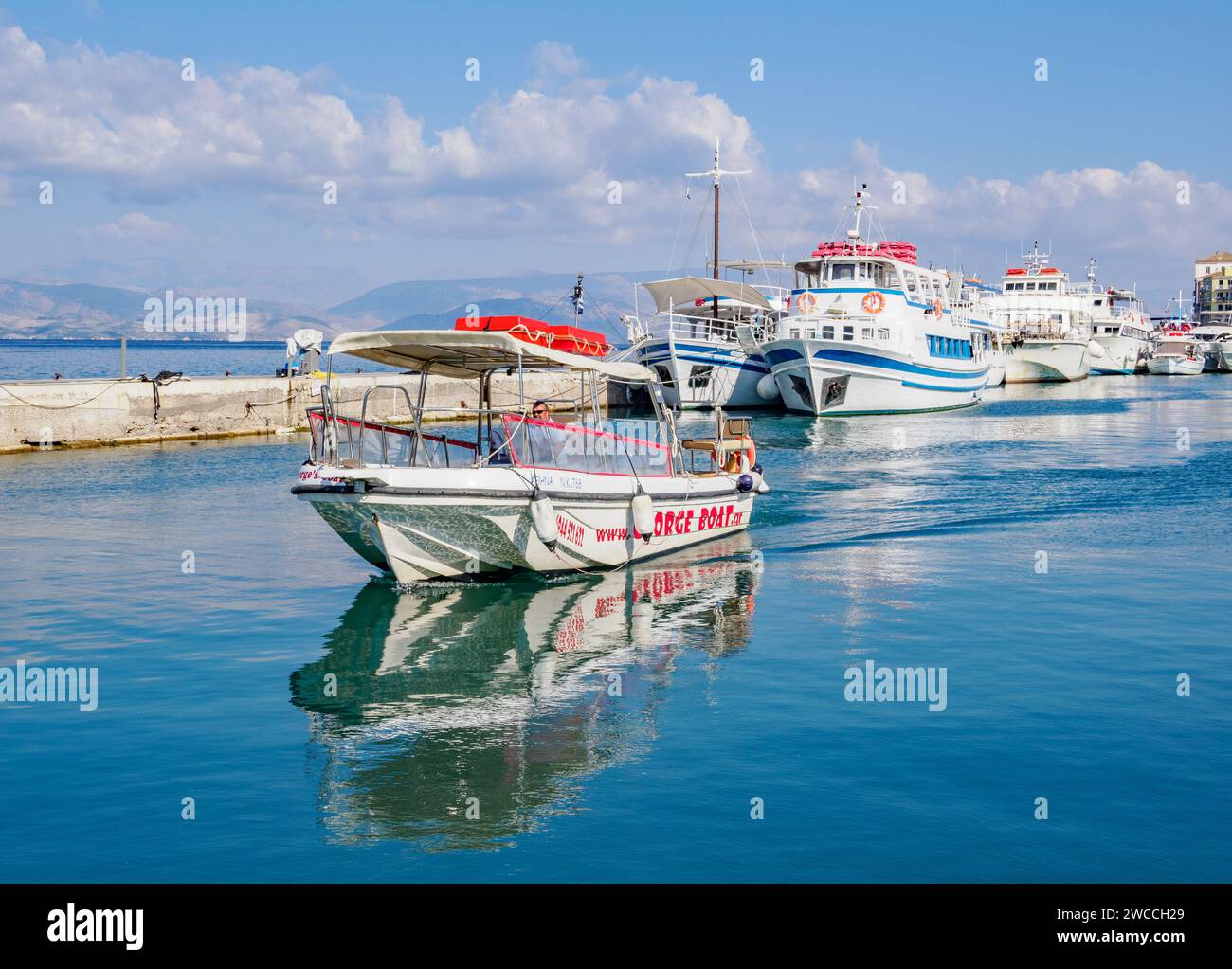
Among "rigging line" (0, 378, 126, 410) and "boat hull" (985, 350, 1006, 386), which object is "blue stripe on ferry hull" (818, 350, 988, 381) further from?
"rigging line" (0, 378, 126, 410)

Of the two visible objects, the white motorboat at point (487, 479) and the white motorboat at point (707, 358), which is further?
the white motorboat at point (707, 358)

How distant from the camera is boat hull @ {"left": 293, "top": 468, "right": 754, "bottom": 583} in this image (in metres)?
18.2

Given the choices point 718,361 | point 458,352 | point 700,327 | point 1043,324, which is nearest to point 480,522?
point 458,352

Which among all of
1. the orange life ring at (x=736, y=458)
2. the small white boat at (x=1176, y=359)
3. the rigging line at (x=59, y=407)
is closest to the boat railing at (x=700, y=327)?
the rigging line at (x=59, y=407)

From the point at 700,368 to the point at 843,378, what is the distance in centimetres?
873

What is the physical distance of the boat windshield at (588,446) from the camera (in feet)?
62.9

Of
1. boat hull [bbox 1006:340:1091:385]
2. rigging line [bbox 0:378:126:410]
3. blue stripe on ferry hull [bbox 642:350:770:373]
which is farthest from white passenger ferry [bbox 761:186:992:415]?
boat hull [bbox 1006:340:1091:385]

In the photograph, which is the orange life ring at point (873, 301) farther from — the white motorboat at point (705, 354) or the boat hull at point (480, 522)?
the boat hull at point (480, 522)

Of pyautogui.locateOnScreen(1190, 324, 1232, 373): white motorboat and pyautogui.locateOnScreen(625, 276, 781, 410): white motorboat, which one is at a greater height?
pyautogui.locateOnScreen(1190, 324, 1232, 373): white motorboat

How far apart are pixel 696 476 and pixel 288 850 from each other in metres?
14.8

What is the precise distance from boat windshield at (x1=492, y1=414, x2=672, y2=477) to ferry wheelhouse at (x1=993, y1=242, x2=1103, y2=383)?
84795 millimetres

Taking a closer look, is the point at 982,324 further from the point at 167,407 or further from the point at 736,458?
the point at 736,458

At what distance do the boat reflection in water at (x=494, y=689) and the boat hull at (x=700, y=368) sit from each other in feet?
137
